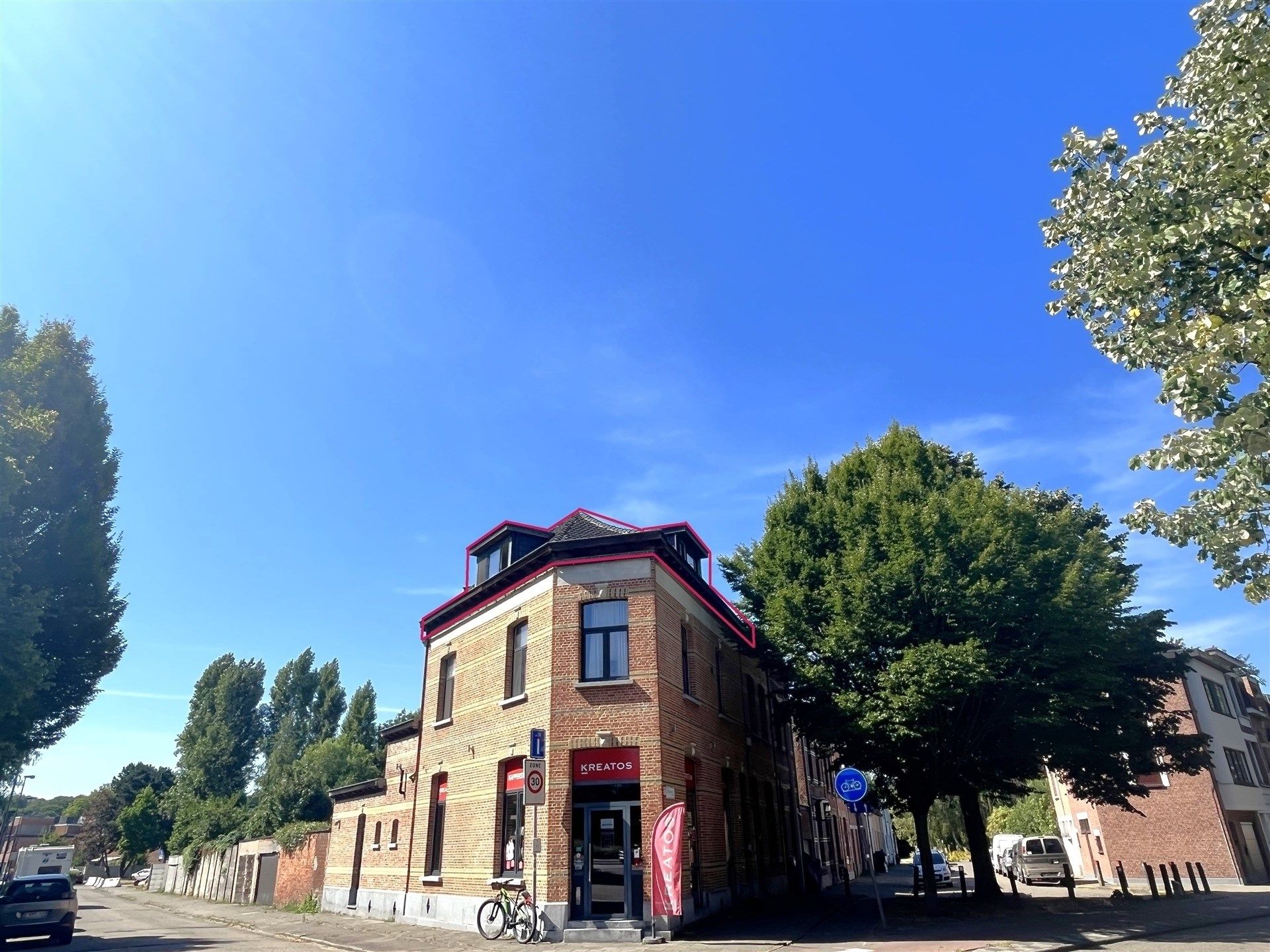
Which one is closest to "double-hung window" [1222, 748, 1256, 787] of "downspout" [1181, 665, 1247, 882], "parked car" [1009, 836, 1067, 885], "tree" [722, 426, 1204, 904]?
"downspout" [1181, 665, 1247, 882]

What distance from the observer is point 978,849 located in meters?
20.1

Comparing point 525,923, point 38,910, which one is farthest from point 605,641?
point 38,910

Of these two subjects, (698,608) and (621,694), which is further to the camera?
(698,608)

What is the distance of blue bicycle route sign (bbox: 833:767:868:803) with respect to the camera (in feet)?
48.4

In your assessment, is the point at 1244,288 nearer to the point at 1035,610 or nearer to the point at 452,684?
the point at 1035,610

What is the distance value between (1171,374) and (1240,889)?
90.2 ft

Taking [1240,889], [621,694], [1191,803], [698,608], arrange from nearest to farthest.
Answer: [621,694]
[698,608]
[1240,889]
[1191,803]

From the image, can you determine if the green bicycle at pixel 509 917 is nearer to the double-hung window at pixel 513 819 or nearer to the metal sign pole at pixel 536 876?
the metal sign pole at pixel 536 876

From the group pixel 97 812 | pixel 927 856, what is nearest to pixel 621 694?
pixel 927 856

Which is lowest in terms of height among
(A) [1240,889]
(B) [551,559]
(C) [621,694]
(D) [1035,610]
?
(A) [1240,889]

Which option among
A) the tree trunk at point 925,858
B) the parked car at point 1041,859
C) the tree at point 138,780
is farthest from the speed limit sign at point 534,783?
the tree at point 138,780

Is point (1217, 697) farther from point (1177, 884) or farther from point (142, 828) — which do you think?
point (142, 828)

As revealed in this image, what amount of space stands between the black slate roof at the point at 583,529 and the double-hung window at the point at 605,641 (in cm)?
168

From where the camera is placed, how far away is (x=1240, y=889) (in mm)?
25578
